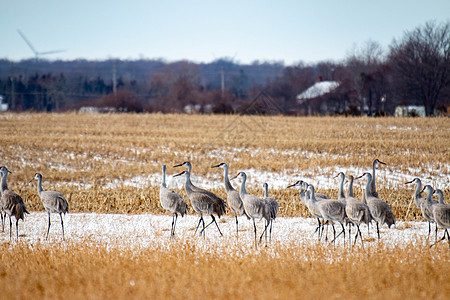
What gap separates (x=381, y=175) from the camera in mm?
16562

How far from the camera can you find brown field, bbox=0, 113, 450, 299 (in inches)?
219

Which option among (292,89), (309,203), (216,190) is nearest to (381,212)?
(309,203)

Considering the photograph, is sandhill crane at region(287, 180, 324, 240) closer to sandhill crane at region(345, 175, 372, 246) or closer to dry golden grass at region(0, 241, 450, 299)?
sandhill crane at region(345, 175, 372, 246)

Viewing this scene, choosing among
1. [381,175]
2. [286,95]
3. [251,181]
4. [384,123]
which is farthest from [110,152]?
[286,95]

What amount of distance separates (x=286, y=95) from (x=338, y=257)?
213ft

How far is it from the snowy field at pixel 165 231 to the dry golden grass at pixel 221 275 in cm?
107

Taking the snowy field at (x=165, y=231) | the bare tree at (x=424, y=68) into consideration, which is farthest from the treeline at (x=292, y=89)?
the snowy field at (x=165, y=231)

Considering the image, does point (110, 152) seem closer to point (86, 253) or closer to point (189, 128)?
point (189, 128)

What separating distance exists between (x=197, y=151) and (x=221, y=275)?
1608cm

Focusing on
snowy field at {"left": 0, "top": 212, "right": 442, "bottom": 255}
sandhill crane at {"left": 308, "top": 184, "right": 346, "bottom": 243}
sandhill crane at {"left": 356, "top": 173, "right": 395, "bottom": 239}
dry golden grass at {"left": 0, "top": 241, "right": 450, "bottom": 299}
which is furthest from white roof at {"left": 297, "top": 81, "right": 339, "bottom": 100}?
dry golden grass at {"left": 0, "top": 241, "right": 450, "bottom": 299}

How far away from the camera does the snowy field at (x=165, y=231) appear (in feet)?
28.3

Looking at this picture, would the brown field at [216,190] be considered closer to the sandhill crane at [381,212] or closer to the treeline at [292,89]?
the sandhill crane at [381,212]

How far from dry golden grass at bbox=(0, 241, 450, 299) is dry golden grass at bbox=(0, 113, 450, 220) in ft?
13.7

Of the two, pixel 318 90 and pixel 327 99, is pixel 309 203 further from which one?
pixel 318 90
